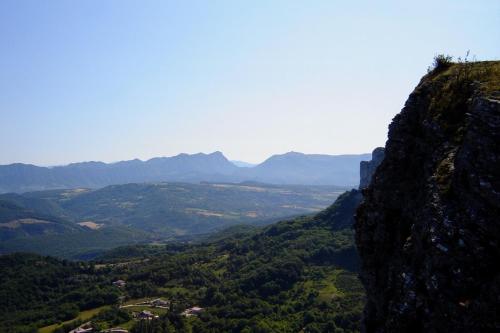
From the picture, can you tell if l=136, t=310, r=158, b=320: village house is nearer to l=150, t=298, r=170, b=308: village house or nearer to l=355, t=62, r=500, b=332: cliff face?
l=150, t=298, r=170, b=308: village house

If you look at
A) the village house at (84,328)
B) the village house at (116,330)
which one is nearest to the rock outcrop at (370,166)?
the village house at (116,330)

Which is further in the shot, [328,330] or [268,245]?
[268,245]

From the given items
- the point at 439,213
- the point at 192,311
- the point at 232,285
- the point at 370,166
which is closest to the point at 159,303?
the point at 192,311

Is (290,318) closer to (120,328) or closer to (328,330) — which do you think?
(328,330)

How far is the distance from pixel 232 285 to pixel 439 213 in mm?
125013

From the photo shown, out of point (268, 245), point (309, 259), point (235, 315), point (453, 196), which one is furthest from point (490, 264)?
point (268, 245)

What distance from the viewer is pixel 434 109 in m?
21.1

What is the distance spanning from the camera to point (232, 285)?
134750 mm

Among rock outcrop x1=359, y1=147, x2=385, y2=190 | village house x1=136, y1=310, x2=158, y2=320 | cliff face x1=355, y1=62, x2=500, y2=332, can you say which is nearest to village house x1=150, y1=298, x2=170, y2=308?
village house x1=136, y1=310, x2=158, y2=320

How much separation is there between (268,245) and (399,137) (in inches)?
6261

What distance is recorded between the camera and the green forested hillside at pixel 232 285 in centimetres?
10575

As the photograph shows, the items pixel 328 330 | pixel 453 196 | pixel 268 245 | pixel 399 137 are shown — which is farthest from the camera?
pixel 268 245

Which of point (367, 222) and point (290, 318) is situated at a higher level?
point (367, 222)

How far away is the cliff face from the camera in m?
14.1
